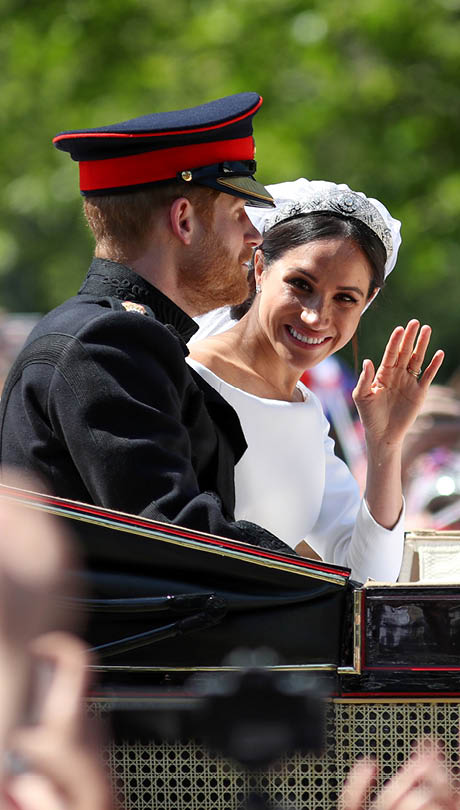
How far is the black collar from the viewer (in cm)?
242

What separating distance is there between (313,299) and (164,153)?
74cm

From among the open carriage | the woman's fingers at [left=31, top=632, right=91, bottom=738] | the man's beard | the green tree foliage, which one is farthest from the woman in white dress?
the green tree foliage

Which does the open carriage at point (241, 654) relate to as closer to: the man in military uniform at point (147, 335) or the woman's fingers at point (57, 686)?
the man in military uniform at point (147, 335)

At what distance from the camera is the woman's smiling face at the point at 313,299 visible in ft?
10.00

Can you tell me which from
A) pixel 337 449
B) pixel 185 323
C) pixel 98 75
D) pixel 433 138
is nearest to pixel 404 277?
pixel 433 138

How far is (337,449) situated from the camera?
22.4 ft

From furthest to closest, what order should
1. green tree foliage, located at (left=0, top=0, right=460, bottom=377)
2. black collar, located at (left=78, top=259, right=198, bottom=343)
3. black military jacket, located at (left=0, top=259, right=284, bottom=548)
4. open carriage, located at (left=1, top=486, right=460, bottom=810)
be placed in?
green tree foliage, located at (left=0, top=0, right=460, bottom=377) < black collar, located at (left=78, top=259, right=198, bottom=343) < black military jacket, located at (left=0, top=259, right=284, bottom=548) < open carriage, located at (left=1, top=486, right=460, bottom=810)

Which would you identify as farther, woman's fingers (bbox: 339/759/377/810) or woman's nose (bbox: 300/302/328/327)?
woman's nose (bbox: 300/302/328/327)

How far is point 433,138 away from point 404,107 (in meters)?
0.32

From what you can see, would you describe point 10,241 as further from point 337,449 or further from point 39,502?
point 39,502

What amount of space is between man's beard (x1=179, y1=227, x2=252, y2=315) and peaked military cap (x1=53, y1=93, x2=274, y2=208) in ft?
0.39

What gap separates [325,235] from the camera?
306cm

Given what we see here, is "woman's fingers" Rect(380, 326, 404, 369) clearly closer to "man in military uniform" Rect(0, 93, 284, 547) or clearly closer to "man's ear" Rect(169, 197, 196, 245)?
"man in military uniform" Rect(0, 93, 284, 547)

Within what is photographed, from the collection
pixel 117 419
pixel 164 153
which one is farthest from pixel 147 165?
pixel 117 419
